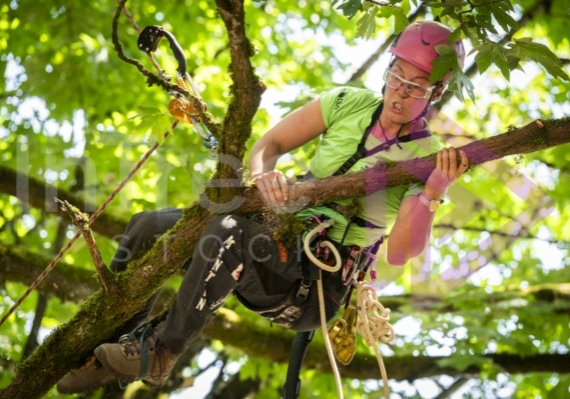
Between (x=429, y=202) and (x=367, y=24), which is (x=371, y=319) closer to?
(x=429, y=202)

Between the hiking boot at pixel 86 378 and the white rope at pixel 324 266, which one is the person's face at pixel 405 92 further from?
the hiking boot at pixel 86 378

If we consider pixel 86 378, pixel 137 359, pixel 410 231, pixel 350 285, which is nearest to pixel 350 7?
pixel 410 231

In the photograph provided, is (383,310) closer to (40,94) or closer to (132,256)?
(132,256)

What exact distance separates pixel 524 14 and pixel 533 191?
185 cm

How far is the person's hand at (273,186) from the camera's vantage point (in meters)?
3.18

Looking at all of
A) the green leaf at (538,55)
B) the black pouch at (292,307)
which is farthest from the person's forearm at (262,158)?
the green leaf at (538,55)

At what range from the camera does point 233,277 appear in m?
3.31

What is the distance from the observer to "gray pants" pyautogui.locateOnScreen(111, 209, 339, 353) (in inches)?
128

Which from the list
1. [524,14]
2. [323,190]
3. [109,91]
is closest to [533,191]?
[524,14]

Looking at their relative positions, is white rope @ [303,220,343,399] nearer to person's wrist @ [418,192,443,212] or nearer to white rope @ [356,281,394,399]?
white rope @ [356,281,394,399]

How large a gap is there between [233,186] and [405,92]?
87 centimetres

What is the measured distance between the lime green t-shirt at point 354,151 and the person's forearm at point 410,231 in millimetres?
74

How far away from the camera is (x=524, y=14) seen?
6.74 metres

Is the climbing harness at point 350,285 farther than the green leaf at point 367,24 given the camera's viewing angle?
No
